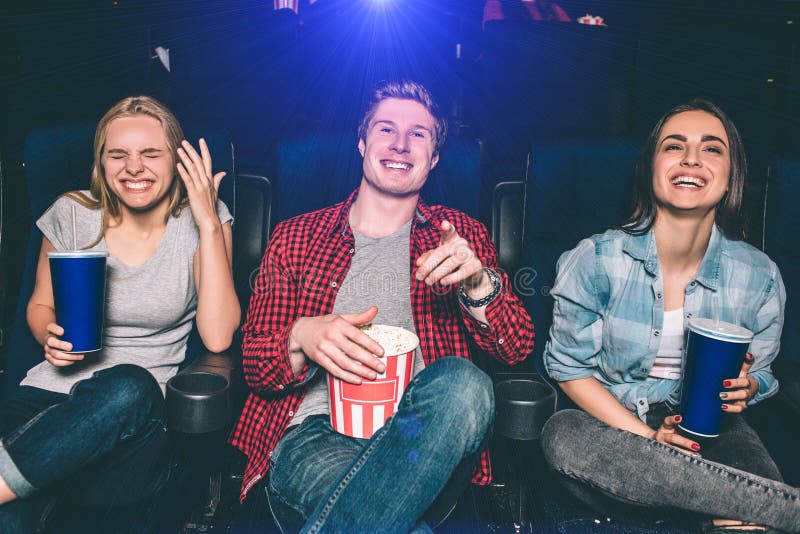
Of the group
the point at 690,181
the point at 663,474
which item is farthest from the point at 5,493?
the point at 690,181

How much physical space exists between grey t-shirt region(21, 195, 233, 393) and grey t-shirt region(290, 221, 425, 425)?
38 centimetres

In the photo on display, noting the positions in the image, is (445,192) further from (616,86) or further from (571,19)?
(571,19)

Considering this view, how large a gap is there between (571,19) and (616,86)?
995 millimetres

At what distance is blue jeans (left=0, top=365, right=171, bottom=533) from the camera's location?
117 centimetres

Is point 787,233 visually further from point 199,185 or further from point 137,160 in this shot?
point 137,160

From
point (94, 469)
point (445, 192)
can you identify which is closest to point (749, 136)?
point (445, 192)

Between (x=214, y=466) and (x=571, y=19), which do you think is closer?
(x=214, y=466)

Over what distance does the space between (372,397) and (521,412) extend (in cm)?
29

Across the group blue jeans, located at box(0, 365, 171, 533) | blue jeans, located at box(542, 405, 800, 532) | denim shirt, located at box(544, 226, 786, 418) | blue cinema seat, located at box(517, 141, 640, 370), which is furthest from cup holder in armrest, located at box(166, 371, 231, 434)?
blue cinema seat, located at box(517, 141, 640, 370)

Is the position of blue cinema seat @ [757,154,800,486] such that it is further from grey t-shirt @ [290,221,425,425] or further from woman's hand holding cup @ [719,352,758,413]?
grey t-shirt @ [290,221,425,425]

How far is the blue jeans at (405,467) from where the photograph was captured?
3.45 ft

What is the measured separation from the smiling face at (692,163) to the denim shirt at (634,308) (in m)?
0.12

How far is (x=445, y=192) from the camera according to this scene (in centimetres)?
184

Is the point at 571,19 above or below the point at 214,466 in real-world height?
above
